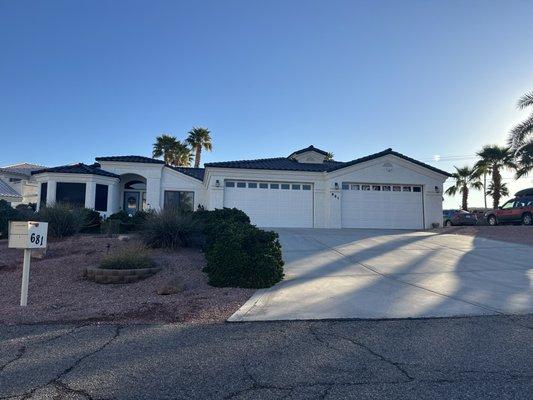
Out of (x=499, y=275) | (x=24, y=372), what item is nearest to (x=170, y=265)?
(x=24, y=372)

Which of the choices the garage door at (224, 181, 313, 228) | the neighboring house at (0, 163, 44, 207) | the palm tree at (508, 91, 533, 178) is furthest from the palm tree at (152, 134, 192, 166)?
the palm tree at (508, 91, 533, 178)

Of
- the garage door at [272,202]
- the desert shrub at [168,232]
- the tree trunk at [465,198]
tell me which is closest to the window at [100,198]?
the garage door at [272,202]

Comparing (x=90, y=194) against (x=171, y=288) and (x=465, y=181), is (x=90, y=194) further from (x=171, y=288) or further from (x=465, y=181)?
(x=465, y=181)

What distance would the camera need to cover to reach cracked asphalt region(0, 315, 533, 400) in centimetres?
354

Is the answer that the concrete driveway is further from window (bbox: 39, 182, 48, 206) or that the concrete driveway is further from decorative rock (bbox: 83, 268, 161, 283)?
window (bbox: 39, 182, 48, 206)

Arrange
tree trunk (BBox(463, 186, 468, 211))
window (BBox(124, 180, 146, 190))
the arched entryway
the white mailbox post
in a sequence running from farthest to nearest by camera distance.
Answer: tree trunk (BBox(463, 186, 468, 211))
window (BBox(124, 180, 146, 190))
the arched entryway
the white mailbox post

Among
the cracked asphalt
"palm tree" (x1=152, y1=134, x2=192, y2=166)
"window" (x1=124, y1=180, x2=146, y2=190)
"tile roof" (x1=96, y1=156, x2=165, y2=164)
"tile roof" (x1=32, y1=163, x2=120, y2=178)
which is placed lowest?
A: the cracked asphalt

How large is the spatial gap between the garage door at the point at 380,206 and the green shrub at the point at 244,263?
1280 cm

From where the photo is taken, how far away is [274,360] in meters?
4.23

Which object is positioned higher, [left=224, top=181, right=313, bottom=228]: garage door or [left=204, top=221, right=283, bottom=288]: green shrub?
[left=224, top=181, right=313, bottom=228]: garage door

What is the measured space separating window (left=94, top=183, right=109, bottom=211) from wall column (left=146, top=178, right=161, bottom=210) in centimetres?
251

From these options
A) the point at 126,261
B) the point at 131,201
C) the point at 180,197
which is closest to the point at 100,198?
the point at 131,201

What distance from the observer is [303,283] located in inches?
328

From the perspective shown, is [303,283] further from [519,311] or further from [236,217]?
[236,217]
